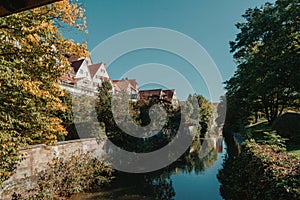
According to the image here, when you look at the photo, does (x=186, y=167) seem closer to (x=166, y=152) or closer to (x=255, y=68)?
(x=166, y=152)

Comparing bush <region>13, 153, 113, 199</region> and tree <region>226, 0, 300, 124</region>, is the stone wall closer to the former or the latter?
bush <region>13, 153, 113, 199</region>

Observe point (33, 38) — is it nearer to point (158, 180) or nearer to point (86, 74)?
point (158, 180)

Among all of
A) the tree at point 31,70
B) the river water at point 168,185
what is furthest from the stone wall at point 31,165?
the river water at point 168,185

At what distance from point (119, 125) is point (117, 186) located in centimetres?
572

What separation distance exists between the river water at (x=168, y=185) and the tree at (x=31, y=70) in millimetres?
4691

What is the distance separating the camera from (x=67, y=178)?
347 inches

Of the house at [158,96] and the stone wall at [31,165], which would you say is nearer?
the stone wall at [31,165]

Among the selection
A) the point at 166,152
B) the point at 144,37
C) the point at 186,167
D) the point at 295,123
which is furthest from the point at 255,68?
the point at 144,37

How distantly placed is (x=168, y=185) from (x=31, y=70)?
28.5 ft

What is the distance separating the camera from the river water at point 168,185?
8.68 m

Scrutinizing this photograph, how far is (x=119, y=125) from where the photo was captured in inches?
593

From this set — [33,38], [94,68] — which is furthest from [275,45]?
[94,68]

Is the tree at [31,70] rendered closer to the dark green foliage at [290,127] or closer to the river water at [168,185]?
the river water at [168,185]

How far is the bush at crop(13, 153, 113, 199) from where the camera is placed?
7754mm
